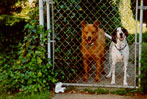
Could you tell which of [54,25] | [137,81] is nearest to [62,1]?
[54,25]

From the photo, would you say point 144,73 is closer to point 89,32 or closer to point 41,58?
point 89,32

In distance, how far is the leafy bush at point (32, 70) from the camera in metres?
3.70

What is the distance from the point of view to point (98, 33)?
4.51 meters

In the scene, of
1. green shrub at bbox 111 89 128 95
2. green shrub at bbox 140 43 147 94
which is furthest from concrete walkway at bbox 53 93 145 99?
green shrub at bbox 140 43 147 94

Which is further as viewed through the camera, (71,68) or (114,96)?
(71,68)

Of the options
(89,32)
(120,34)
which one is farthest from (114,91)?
(89,32)

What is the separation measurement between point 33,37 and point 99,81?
155 centimetres

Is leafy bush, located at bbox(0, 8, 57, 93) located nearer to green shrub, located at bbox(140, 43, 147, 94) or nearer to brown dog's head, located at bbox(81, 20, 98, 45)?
brown dog's head, located at bbox(81, 20, 98, 45)

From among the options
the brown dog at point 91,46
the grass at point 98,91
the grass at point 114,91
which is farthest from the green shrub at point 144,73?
the brown dog at point 91,46

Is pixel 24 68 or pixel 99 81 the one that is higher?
pixel 24 68

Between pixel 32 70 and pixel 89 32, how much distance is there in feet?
4.28

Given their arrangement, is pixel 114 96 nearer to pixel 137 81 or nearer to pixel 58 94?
pixel 137 81

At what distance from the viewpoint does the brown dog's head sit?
4293mm

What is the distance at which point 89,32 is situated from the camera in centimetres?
429
